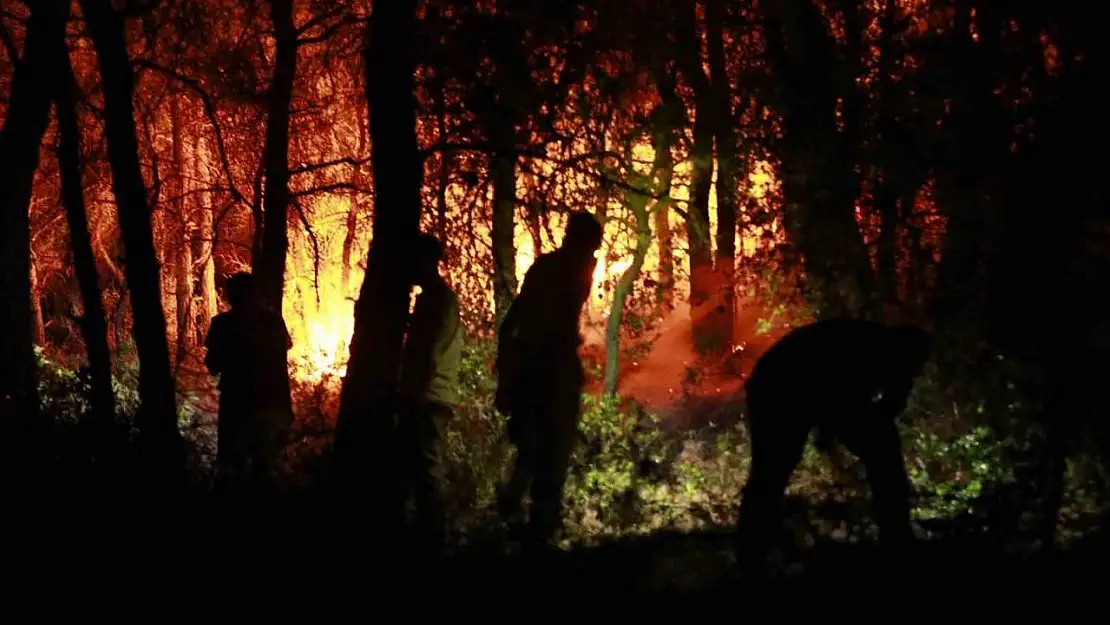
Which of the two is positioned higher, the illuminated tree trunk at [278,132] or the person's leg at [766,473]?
the illuminated tree trunk at [278,132]

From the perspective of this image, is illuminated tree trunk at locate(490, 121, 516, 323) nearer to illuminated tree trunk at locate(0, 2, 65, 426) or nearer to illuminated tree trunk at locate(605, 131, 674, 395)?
illuminated tree trunk at locate(605, 131, 674, 395)

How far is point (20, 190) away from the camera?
317 inches

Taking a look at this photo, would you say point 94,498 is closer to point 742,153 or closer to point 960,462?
point 742,153

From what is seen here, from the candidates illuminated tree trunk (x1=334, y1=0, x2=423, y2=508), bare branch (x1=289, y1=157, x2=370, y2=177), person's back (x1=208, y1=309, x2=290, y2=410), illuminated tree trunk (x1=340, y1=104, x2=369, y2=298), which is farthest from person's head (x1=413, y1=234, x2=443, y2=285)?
illuminated tree trunk (x1=340, y1=104, x2=369, y2=298)

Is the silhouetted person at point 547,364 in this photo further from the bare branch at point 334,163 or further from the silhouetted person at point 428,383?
the bare branch at point 334,163

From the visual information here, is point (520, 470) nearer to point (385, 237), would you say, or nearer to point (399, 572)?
point (399, 572)

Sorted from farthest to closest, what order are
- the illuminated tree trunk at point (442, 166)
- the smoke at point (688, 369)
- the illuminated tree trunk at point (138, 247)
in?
1. the smoke at point (688, 369)
2. the illuminated tree trunk at point (442, 166)
3. the illuminated tree trunk at point (138, 247)

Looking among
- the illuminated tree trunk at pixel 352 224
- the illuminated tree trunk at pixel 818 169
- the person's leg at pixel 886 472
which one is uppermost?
the illuminated tree trunk at pixel 352 224

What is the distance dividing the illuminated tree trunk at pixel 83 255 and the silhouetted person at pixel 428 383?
107 inches

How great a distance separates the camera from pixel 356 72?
504 inches

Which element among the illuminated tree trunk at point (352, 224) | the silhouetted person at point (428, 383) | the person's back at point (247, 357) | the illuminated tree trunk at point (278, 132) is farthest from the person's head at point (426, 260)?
the illuminated tree trunk at point (352, 224)

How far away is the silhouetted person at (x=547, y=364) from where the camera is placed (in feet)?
20.8

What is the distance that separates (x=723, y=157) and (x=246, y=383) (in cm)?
415

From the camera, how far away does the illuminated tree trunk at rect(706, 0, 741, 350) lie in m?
8.91
